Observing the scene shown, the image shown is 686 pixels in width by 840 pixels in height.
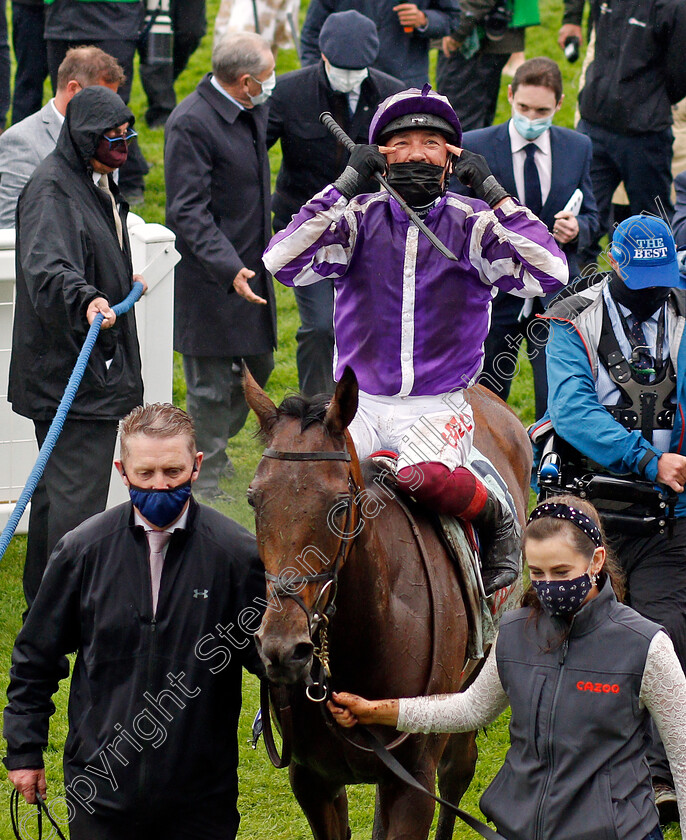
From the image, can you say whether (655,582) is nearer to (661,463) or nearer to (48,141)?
(661,463)

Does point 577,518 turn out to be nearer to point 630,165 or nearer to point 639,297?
point 639,297

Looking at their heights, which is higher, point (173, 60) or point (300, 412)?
point (300, 412)

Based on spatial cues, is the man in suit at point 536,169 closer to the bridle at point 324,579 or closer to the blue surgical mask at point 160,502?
the bridle at point 324,579

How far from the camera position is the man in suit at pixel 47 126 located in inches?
261

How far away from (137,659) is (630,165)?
6386mm

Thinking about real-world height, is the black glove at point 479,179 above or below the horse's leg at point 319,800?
above

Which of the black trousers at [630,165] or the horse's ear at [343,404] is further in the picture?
the black trousers at [630,165]

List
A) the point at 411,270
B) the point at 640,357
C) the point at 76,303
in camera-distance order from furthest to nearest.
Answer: the point at 76,303
the point at 640,357
the point at 411,270

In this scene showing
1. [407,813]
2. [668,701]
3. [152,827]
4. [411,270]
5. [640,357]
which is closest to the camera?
[668,701]

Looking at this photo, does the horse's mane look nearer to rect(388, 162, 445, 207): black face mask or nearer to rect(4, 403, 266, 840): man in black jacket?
rect(4, 403, 266, 840): man in black jacket

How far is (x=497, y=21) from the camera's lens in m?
9.88

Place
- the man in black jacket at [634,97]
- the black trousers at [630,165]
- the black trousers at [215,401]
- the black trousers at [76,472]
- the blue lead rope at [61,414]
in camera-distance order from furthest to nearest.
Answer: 1. the black trousers at [630,165]
2. the man in black jacket at [634,97]
3. the black trousers at [215,401]
4. the black trousers at [76,472]
5. the blue lead rope at [61,414]

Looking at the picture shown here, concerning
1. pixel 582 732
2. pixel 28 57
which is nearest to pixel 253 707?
pixel 582 732

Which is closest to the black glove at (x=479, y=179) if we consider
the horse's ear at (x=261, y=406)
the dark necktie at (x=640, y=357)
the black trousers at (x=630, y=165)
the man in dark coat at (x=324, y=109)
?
the dark necktie at (x=640, y=357)
